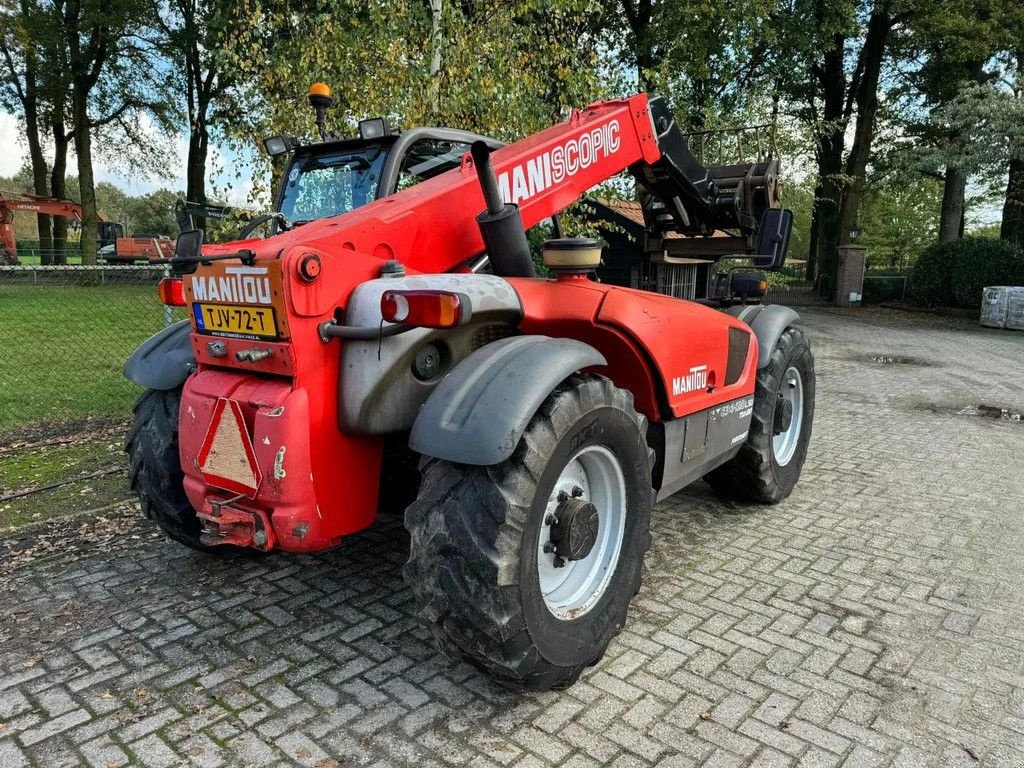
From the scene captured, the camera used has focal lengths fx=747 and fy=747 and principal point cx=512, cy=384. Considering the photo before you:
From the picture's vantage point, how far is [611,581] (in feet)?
9.70

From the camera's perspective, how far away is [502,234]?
3.06 metres

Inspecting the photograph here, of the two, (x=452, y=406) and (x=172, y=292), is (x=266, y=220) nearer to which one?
(x=172, y=292)

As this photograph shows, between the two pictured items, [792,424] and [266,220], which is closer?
[266,220]

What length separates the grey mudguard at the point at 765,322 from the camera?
4.51m

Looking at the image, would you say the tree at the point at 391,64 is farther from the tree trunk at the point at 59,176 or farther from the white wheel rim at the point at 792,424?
the tree trunk at the point at 59,176

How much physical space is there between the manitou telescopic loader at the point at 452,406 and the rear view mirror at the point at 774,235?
4.60ft

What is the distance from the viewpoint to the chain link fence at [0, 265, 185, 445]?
6.88 metres

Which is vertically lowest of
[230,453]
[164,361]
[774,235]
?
[230,453]

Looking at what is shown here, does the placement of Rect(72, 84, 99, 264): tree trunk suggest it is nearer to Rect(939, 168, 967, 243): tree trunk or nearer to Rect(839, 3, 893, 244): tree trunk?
Rect(839, 3, 893, 244): tree trunk

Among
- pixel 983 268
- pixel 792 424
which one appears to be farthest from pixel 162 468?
pixel 983 268

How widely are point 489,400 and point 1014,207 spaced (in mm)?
25968

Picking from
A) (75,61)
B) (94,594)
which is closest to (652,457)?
(94,594)

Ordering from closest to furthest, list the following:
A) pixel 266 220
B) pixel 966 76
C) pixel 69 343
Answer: pixel 266 220
pixel 69 343
pixel 966 76

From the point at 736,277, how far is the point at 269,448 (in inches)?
140
